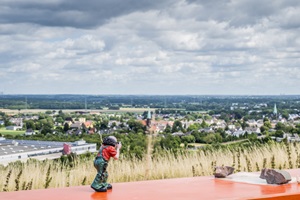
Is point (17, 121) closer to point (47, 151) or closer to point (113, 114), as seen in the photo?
point (113, 114)

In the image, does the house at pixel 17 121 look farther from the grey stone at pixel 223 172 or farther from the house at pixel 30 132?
the grey stone at pixel 223 172

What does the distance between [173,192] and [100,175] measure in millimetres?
393

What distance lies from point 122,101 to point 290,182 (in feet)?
183

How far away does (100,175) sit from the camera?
2863 millimetres

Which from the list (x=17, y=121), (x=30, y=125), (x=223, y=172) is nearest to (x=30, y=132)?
(x=30, y=125)

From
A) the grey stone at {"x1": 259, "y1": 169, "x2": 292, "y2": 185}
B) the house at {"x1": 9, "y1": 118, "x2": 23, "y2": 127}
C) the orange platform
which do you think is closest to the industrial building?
the orange platform

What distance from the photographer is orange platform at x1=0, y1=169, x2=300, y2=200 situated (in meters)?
2.70

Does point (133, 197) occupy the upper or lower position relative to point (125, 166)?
upper

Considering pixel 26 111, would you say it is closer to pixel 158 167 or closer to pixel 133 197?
pixel 158 167

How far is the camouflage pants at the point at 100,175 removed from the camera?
2.84 meters

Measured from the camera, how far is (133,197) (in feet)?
8.87

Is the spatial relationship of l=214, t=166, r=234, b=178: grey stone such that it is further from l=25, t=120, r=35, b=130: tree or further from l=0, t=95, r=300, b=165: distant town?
l=25, t=120, r=35, b=130: tree

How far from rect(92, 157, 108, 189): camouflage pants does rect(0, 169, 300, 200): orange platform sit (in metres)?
0.04

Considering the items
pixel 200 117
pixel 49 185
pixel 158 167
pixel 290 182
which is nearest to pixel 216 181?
pixel 290 182
